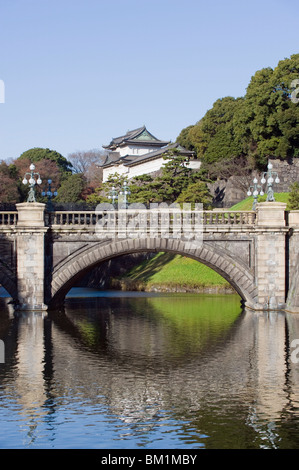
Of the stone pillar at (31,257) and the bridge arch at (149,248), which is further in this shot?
the bridge arch at (149,248)

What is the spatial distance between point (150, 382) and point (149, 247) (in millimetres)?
19129

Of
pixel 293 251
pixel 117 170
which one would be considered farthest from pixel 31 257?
pixel 117 170

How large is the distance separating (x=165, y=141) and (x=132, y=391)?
319 ft

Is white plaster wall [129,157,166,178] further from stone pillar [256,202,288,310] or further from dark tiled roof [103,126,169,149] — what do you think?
stone pillar [256,202,288,310]

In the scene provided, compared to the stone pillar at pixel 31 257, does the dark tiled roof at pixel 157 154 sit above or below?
above

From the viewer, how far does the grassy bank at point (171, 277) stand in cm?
5738

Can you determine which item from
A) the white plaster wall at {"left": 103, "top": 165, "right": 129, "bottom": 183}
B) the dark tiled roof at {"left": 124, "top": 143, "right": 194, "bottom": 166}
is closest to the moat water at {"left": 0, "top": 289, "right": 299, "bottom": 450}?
the dark tiled roof at {"left": 124, "top": 143, "right": 194, "bottom": 166}

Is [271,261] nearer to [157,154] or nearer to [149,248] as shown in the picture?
[149,248]

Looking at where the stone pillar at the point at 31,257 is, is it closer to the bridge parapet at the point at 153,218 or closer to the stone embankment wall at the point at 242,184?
the bridge parapet at the point at 153,218

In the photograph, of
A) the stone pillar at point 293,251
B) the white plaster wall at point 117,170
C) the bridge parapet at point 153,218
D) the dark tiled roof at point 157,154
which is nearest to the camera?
the stone pillar at point 293,251

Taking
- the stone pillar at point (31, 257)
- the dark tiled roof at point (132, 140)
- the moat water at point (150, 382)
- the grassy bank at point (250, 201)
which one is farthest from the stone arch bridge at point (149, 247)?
the dark tiled roof at point (132, 140)

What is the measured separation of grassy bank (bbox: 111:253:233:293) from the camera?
57.4 meters
